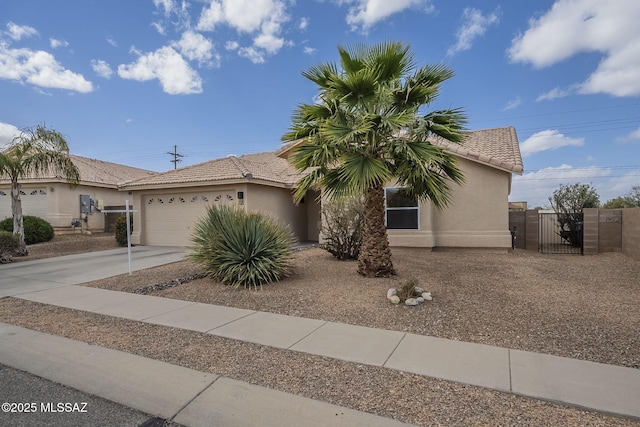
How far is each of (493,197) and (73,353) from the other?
13.3 meters

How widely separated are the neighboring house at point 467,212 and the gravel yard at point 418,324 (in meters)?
3.12

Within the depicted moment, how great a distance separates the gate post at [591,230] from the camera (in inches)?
538

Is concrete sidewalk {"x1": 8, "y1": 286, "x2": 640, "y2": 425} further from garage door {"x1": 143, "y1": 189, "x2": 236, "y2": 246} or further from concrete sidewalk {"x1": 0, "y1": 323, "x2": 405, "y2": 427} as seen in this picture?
garage door {"x1": 143, "y1": 189, "x2": 236, "y2": 246}

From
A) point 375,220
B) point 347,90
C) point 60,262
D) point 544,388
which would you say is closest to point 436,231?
point 375,220

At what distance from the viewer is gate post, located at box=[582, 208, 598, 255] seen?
13672 mm

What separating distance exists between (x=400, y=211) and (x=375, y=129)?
671 centimetres

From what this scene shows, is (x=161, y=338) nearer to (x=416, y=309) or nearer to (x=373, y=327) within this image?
(x=373, y=327)

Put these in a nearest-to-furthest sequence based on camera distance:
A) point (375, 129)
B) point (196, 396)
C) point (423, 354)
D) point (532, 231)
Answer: point (196, 396)
point (423, 354)
point (375, 129)
point (532, 231)

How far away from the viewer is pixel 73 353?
4773 mm

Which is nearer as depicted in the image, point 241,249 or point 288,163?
point 241,249

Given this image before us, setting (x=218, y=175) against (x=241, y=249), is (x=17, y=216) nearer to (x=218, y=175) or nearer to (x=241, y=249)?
(x=218, y=175)

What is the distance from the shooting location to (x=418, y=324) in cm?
571

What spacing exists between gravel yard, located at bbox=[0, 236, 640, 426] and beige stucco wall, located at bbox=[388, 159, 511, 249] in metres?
3.04

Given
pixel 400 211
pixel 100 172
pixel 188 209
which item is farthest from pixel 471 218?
pixel 100 172
